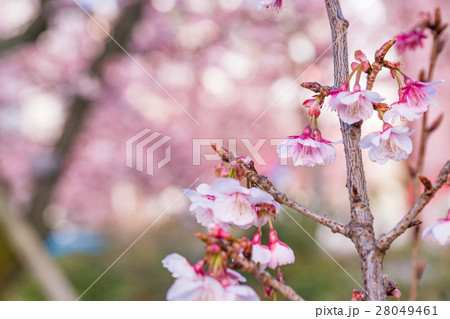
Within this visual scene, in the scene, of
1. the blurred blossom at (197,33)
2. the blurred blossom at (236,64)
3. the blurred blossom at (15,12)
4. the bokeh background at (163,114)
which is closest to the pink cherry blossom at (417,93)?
the bokeh background at (163,114)

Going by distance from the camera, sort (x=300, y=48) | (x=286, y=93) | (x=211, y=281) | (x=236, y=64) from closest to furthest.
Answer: (x=211, y=281)
(x=286, y=93)
(x=300, y=48)
(x=236, y=64)

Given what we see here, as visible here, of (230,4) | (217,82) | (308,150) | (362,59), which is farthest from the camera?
(217,82)

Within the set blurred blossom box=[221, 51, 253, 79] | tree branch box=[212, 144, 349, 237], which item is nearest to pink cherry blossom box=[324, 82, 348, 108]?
tree branch box=[212, 144, 349, 237]

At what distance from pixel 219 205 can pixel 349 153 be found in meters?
0.16

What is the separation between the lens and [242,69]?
5.83 m

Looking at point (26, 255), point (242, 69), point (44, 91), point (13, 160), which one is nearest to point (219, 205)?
point (26, 255)

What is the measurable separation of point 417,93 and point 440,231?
18 cm

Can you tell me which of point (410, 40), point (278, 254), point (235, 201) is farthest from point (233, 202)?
point (410, 40)

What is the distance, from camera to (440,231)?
0.52 metres

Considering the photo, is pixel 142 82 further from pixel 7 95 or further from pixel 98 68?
pixel 98 68

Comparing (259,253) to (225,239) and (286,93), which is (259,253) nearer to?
(225,239)

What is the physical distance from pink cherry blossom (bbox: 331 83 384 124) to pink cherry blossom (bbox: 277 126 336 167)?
0.26 feet

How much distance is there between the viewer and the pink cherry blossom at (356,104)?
505 mm

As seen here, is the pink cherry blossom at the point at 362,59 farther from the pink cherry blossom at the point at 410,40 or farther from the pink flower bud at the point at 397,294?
the pink cherry blossom at the point at 410,40
